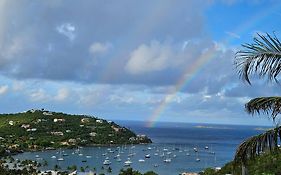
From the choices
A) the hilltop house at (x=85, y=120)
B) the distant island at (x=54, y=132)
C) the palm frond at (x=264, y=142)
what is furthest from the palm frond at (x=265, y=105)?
the hilltop house at (x=85, y=120)

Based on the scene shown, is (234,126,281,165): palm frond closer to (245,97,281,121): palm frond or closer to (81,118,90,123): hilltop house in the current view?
(245,97,281,121): palm frond

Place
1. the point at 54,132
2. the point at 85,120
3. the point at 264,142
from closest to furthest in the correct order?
the point at 264,142 → the point at 54,132 → the point at 85,120

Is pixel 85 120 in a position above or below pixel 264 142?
above

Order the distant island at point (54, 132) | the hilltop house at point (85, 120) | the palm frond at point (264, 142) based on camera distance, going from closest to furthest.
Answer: the palm frond at point (264, 142), the distant island at point (54, 132), the hilltop house at point (85, 120)

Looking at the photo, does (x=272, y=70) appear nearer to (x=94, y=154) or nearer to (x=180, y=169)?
(x=180, y=169)

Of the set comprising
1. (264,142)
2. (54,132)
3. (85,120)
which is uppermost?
(85,120)

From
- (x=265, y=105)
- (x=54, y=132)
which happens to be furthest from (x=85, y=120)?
(x=265, y=105)

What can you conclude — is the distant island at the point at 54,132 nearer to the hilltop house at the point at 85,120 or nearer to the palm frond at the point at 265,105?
the hilltop house at the point at 85,120

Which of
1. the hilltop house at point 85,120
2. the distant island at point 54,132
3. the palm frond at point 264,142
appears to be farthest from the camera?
the hilltop house at point 85,120

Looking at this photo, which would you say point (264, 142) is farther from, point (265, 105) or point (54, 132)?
point (54, 132)

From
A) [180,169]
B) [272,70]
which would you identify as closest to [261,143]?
[272,70]
